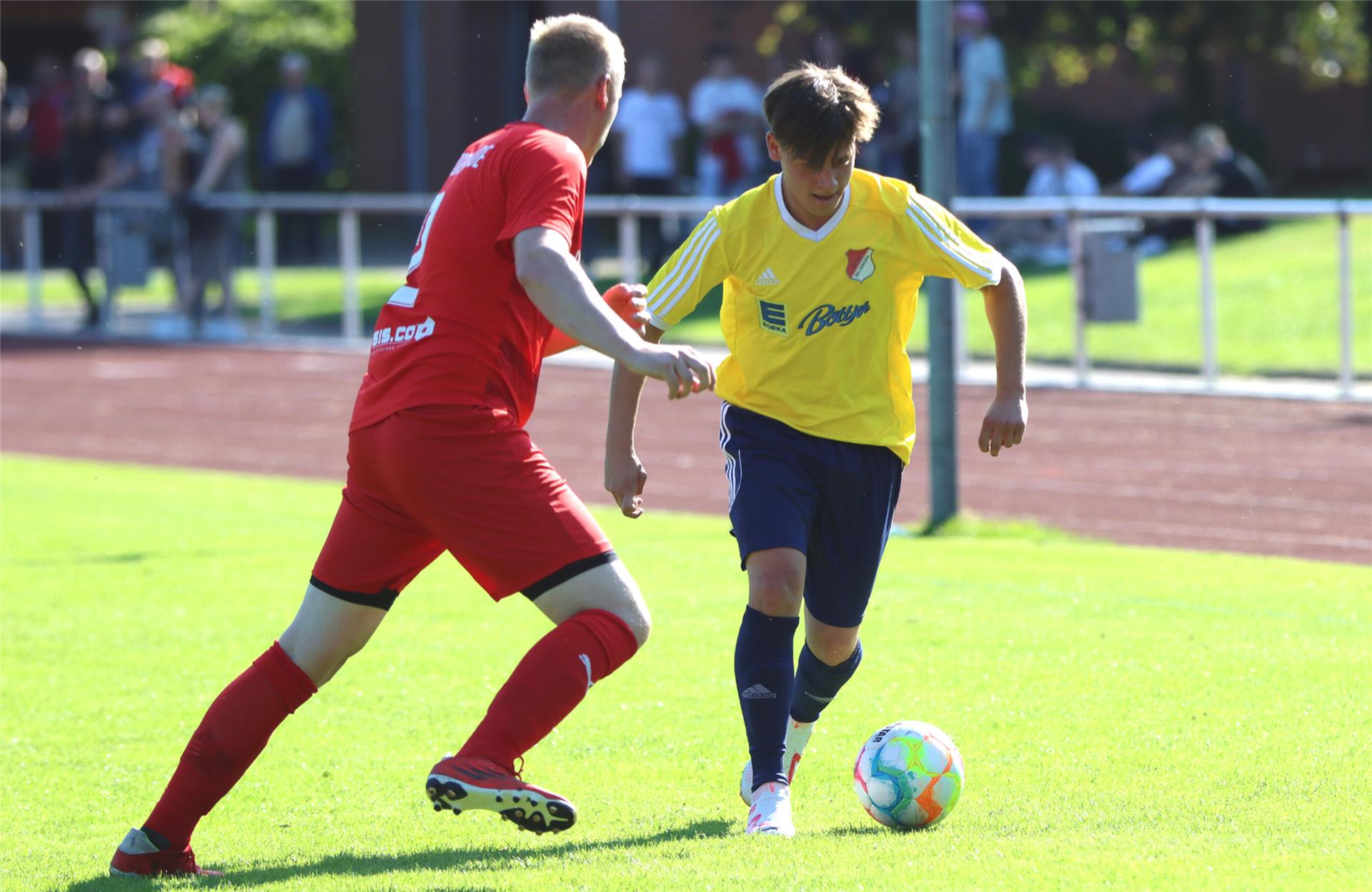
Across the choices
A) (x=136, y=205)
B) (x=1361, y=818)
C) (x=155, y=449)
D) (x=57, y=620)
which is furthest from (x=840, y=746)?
(x=136, y=205)

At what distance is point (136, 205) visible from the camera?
20.1 metres

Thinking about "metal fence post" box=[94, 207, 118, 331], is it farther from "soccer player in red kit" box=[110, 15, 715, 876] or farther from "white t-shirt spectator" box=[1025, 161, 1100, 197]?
"soccer player in red kit" box=[110, 15, 715, 876]

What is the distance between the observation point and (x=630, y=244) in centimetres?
1805

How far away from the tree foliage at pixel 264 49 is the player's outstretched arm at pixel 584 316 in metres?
29.9

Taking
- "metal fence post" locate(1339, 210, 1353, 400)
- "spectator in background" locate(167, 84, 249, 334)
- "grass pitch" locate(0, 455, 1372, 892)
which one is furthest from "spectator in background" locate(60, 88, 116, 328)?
"metal fence post" locate(1339, 210, 1353, 400)

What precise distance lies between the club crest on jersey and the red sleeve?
0.93 meters

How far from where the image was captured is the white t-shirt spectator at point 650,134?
20.9 metres

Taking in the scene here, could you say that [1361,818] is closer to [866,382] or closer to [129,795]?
[866,382]

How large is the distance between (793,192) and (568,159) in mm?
837

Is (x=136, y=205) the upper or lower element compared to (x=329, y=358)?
upper

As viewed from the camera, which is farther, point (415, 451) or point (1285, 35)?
point (1285, 35)

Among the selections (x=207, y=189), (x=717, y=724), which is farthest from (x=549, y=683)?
(x=207, y=189)

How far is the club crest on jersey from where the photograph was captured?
4.98 meters

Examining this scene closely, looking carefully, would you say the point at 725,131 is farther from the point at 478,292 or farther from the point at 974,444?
the point at 478,292
